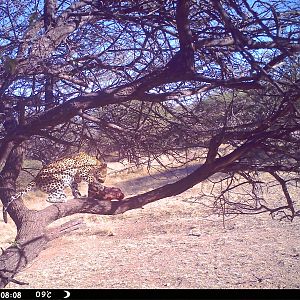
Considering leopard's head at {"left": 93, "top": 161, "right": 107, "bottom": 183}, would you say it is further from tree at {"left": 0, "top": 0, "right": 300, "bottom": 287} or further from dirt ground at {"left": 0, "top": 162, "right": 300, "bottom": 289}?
dirt ground at {"left": 0, "top": 162, "right": 300, "bottom": 289}

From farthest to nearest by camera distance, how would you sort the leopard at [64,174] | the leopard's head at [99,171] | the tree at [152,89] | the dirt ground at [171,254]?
the dirt ground at [171,254] → the leopard's head at [99,171] → the leopard at [64,174] → the tree at [152,89]

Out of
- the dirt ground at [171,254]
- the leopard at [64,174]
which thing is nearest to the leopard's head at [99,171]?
the leopard at [64,174]

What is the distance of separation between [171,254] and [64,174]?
5264 millimetres

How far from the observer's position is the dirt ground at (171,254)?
786 cm

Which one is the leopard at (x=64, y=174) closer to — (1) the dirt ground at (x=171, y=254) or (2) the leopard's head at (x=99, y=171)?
(2) the leopard's head at (x=99, y=171)

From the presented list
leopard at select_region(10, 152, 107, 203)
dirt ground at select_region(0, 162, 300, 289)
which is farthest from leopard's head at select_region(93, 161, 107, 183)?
dirt ground at select_region(0, 162, 300, 289)

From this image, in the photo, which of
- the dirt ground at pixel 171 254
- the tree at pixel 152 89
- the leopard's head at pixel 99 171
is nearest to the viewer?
the tree at pixel 152 89

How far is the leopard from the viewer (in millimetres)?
5074

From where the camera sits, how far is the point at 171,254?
984 centimetres

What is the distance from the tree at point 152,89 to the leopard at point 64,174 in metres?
0.26

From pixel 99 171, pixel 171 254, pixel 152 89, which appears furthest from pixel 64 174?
pixel 171 254

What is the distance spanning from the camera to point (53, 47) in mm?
4176

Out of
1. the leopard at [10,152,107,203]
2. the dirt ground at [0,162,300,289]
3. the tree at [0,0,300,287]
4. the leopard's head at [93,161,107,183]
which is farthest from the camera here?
the dirt ground at [0,162,300,289]

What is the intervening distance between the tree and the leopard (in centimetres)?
26
